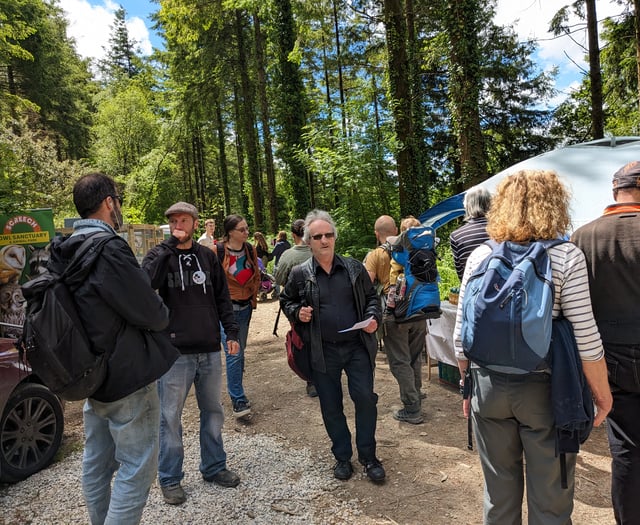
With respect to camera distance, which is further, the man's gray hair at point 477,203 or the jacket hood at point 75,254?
the man's gray hair at point 477,203

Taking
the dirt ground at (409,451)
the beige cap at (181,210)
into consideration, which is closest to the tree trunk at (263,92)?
the dirt ground at (409,451)

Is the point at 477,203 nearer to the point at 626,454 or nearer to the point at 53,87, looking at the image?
the point at 626,454

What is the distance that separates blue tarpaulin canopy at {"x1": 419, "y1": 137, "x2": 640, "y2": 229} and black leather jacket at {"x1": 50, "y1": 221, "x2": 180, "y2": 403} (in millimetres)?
3525

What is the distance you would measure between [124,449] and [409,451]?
257cm

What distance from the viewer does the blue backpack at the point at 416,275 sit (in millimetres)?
4336

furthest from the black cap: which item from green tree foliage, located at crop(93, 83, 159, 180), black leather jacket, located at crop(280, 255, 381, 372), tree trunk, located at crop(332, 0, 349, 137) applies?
green tree foliage, located at crop(93, 83, 159, 180)

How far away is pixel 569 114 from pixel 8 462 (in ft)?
71.4

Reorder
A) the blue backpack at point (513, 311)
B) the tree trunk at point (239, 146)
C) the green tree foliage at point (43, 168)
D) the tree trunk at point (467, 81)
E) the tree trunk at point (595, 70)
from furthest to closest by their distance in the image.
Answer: the tree trunk at point (239, 146), the green tree foliage at point (43, 168), the tree trunk at point (595, 70), the tree trunk at point (467, 81), the blue backpack at point (513, 311)

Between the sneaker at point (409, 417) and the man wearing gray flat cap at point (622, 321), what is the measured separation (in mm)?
2259

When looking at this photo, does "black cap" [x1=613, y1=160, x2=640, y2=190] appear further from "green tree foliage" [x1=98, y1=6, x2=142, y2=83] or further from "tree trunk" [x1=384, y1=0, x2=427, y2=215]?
"green tree foliage" [x1=98, y1=6, x2=142, y2=83]

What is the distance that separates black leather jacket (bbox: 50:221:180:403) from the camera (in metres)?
2.12

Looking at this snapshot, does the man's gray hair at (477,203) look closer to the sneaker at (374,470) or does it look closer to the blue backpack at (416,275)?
the blue backpack at (416,275)

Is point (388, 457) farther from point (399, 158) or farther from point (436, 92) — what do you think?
point (436, 92)

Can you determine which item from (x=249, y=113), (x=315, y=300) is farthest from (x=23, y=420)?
(x=249, y=113)
